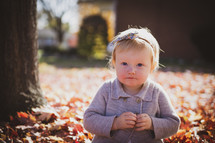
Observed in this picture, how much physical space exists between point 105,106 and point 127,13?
12.6m

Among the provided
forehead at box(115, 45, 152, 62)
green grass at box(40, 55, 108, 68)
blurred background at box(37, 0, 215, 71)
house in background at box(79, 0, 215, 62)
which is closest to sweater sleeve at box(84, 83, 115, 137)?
forehead at box(115, 45, 152, 62)

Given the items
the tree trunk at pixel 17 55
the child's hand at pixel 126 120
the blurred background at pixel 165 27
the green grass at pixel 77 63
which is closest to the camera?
the child's hand at pixel 126 120

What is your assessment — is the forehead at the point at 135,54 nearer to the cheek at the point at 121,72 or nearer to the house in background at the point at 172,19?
the cheek at the point at 121,72

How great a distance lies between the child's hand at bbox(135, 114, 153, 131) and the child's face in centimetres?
29

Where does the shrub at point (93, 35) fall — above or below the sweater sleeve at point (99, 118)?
above

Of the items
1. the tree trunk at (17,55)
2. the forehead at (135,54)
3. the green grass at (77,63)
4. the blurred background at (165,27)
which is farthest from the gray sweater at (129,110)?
the blurred background at (165,27)

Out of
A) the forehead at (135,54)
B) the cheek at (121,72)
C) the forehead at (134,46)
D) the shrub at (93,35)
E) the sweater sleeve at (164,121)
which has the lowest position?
the sweater sleeve at (164,121)

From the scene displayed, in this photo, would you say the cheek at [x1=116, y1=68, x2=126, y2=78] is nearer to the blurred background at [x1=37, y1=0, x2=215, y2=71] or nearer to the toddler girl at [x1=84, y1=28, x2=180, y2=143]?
the toddler girl at [x1=84, y1=28, x2=180, y2=143]

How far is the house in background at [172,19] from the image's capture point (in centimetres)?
1183

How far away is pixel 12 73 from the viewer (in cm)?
224

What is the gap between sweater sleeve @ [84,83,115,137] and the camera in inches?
62.1

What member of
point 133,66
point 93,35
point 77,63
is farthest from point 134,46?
point 93,35

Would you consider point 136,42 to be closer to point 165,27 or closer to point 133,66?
point 133,66

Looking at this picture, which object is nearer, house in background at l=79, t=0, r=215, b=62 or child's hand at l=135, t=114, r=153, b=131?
child's hand at l=135, t=114, r=153, b=131
